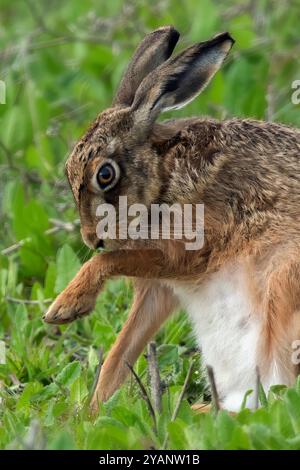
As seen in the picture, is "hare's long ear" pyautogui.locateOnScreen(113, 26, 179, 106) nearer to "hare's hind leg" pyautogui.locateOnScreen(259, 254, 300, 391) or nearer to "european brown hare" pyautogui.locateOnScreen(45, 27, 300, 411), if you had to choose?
"european brown hare" pyautogui.locateOnScreen(45, 27, 300, 411)

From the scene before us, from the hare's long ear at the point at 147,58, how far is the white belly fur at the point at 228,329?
1.17 metres

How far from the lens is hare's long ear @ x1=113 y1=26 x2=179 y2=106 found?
661cm

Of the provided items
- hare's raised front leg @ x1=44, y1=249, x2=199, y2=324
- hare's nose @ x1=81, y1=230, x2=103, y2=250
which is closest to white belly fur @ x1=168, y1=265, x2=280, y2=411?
hare's raised front leg @ x1=44, y1=249, x2=199, y2=324

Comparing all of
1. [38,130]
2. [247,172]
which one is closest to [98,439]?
[247,172]

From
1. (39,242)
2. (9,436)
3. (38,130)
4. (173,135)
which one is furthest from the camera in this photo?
(38,130)

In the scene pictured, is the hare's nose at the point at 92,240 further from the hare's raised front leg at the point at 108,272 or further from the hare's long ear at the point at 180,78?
the hare's long ear at the point at 180,78

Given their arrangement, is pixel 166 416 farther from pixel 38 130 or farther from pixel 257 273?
pixel 38 130

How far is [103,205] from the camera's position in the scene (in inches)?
242

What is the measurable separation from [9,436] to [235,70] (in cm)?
493

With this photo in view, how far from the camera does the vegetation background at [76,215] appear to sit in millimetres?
4957

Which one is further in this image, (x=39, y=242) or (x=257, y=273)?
(x=39, y=242)

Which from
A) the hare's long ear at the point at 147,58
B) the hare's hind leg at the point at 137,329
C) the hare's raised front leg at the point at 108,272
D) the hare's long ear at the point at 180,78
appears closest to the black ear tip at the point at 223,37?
the hare's long ear at the point at 180,78

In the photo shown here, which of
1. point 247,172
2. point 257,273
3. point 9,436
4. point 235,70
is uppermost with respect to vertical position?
point 235,70

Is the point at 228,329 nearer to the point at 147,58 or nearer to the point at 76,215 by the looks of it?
the point at 147,58
